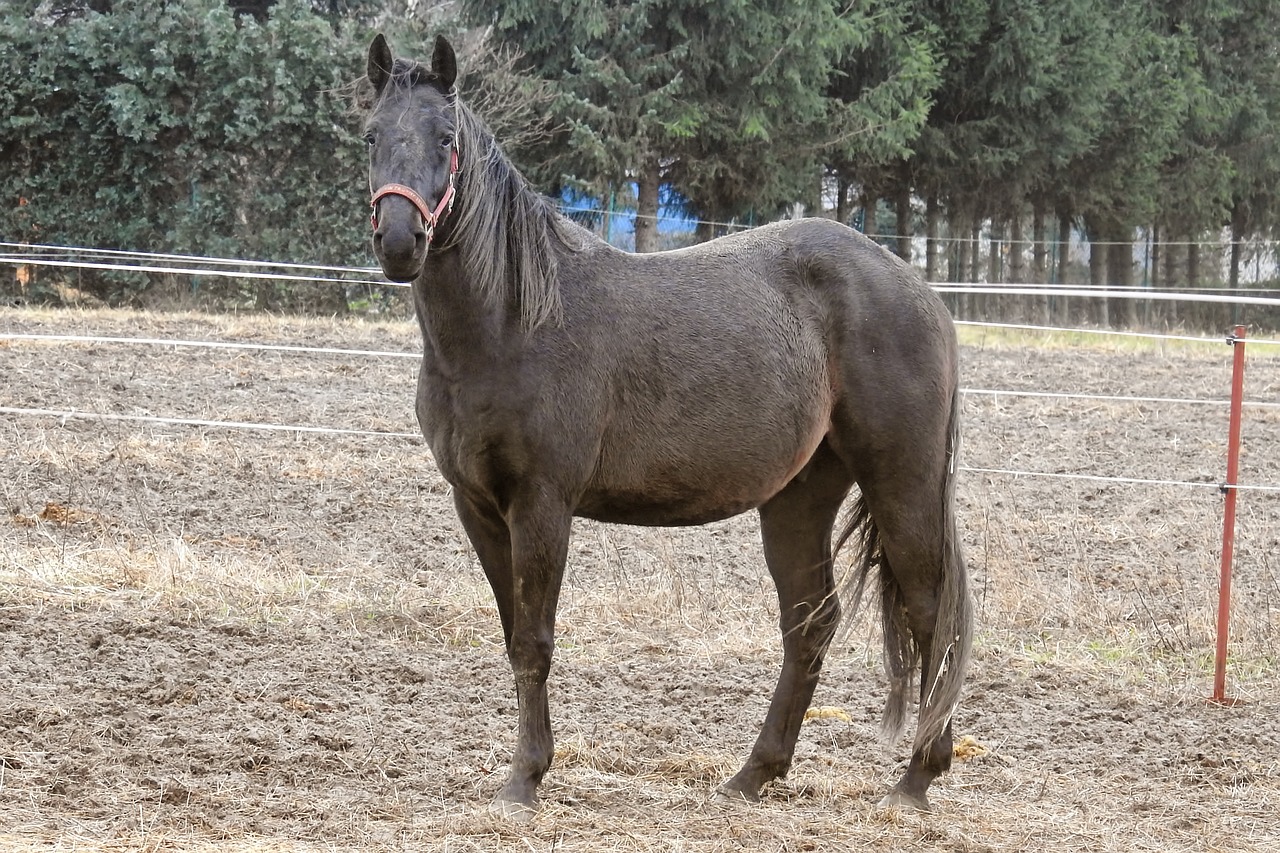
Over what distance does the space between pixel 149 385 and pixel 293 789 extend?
6.33 metres

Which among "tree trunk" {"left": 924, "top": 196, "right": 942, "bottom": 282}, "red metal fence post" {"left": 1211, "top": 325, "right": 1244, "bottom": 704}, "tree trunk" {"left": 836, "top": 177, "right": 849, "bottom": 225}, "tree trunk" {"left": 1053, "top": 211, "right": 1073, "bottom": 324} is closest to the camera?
"red metal fence post" {"left": 1211, "top": 325, "right": 1244, "bottom": 704}

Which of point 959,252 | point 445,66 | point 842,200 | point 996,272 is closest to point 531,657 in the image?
point 445,66

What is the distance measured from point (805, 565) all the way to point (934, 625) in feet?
1.41

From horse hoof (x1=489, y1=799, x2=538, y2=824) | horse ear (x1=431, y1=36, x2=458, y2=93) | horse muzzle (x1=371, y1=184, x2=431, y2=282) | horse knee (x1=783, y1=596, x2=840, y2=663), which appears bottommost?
horse hoof (x1=489, y1=799, x2=538, y2=824)

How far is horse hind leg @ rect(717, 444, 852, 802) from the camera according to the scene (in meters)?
3.91

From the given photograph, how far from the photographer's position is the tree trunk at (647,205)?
18197 mm

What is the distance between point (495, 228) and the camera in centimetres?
336

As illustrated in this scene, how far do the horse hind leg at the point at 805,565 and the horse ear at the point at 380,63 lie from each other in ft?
5.53

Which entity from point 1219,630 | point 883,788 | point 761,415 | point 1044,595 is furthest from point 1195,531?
point 761,415

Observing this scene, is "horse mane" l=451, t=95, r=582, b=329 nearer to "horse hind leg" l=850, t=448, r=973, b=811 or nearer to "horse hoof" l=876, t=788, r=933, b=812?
"horse hind leg" l=850, t=448, r=973, b=811

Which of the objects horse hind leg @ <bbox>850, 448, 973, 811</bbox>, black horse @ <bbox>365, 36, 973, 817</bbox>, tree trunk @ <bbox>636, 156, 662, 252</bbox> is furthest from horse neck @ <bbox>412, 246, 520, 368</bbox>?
tree trunk @ <bbox>636, 156, 662, 252</bbox>

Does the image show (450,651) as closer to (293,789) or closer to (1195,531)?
(293,789)

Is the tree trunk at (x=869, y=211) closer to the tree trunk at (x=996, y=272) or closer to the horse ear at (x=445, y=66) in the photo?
the tree trunk at (x=996, y=272)

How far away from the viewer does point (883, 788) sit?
3801 mm
